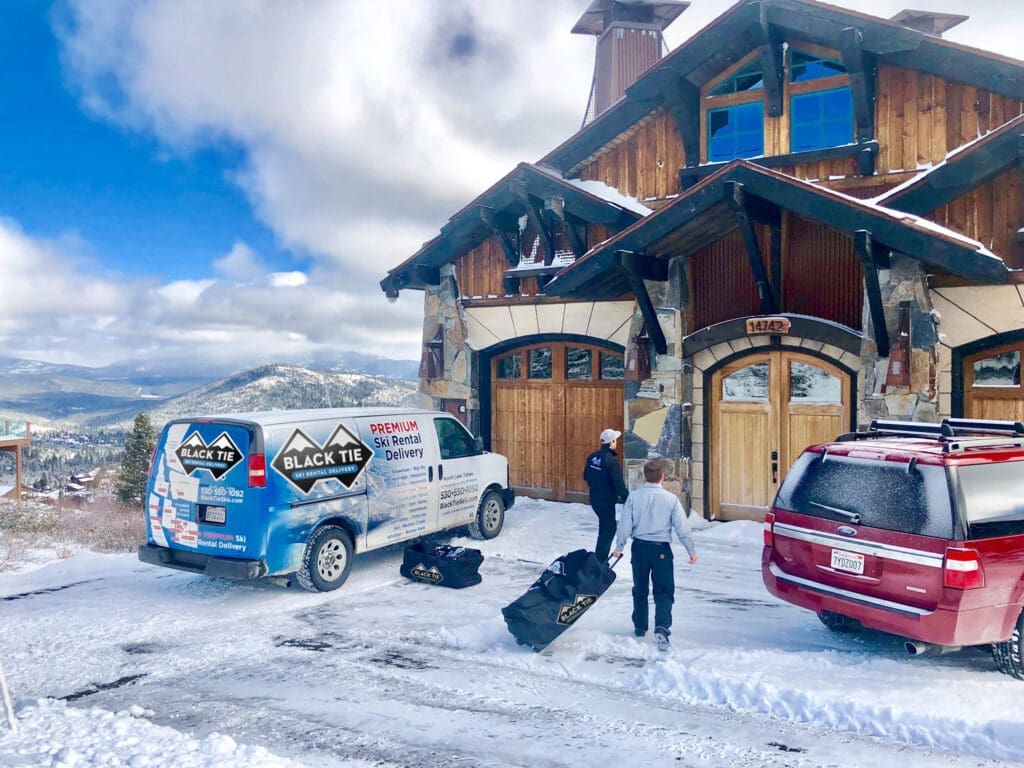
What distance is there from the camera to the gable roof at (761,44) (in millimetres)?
10273

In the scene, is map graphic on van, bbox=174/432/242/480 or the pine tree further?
the pine tree

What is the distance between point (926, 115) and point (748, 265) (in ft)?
10.6

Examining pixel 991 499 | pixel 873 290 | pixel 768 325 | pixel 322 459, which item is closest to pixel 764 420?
pixel 768 325

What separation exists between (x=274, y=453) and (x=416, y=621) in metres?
2.23

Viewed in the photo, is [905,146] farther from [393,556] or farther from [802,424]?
[393,556]

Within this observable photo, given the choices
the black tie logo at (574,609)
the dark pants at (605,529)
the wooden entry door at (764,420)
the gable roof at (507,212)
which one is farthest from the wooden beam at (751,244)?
the black tie logo at (574,609)

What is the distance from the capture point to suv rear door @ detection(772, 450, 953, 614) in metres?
5.36

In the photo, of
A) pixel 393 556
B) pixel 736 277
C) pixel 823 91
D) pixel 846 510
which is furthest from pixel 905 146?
pixel 393 556

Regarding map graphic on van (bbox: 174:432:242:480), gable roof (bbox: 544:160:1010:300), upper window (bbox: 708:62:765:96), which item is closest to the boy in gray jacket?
map graphic on van (bbox: 174:432:242:480)

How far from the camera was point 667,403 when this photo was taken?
11.7 metres

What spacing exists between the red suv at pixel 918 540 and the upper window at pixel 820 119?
6.75 metres

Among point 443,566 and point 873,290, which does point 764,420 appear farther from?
point 443,566

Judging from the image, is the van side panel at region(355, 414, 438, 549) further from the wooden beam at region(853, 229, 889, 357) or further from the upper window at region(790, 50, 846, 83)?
the upper window at region(790, 50, 846, 83)

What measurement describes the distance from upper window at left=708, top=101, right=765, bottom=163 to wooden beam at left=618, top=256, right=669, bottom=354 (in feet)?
9.06
